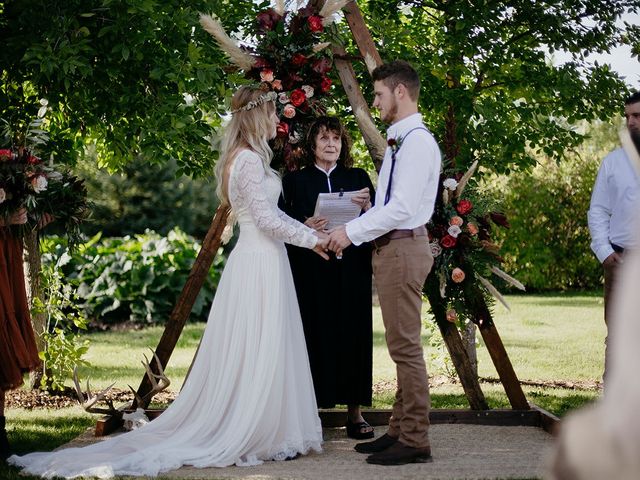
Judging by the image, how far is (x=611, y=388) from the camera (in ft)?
4.89

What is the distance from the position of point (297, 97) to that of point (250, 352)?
1.80m

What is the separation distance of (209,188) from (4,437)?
1707 cm

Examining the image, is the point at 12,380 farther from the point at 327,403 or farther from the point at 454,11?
the point at 454,11

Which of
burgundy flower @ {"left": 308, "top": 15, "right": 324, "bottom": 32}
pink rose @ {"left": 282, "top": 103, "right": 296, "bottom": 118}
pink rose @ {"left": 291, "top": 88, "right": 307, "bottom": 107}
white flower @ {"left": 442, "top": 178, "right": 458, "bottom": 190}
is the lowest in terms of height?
white flower @ {"left": 442, "top": 178, "right": 458, "bottom": 190}

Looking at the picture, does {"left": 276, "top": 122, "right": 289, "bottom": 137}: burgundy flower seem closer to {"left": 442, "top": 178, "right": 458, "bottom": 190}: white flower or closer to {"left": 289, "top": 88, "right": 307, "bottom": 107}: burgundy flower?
{"left": 289, "top": 88, "right": 307, "bottom": 107}: burgundy flower

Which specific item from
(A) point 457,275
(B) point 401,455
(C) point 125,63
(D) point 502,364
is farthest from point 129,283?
(B) point 401,455

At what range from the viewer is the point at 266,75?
587 centimetres

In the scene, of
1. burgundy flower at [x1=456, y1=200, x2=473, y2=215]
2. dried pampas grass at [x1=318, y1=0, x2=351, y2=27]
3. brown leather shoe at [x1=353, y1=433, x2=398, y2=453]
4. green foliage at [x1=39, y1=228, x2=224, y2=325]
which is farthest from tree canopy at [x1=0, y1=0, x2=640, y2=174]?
green foliage at [x1=39, y1=228, x2=224, y2=325]

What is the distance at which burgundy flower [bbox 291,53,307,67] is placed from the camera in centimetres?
591

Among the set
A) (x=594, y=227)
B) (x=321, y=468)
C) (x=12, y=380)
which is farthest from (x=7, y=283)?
(x=594, y=227)

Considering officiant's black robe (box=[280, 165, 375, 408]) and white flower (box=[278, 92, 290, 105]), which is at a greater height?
white flower (box=[278, 92, 290, 105])

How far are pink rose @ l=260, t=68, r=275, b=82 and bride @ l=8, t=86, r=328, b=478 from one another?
0.71m

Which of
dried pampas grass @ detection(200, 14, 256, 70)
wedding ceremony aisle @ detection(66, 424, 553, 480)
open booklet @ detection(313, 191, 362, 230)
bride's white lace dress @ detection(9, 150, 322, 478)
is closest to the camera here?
wedding ceremony aisle @ detection(66, 424, 553, 480)

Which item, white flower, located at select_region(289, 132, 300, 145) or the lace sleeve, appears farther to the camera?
white flower, located at select_region(289, 132, 300, 145)
